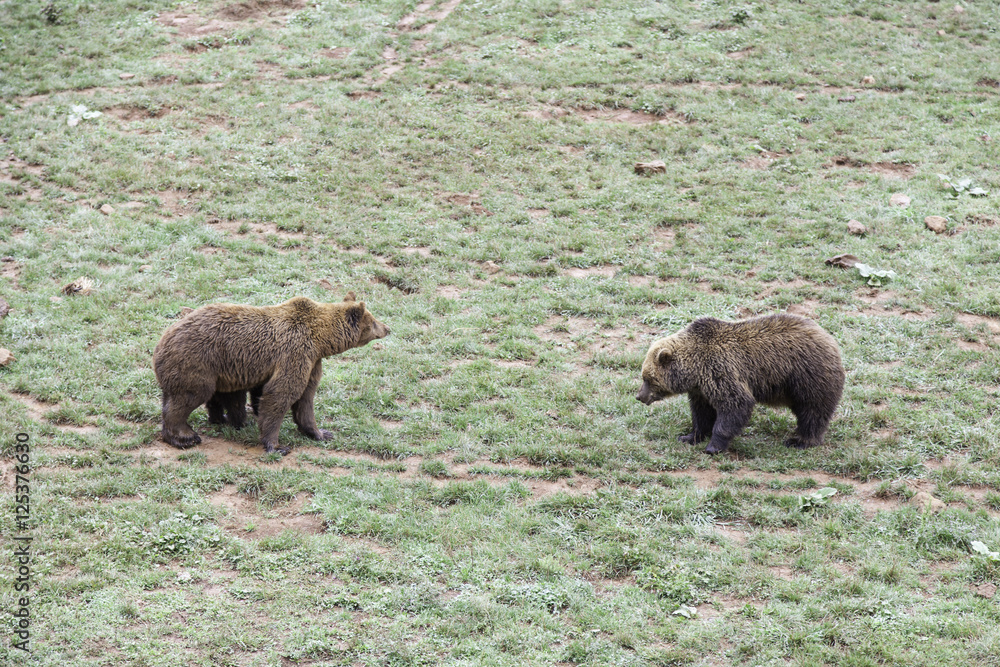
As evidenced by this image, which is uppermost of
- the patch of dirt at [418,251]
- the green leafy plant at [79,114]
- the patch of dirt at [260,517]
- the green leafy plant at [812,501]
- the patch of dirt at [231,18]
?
the patch of dirt at [231,18]

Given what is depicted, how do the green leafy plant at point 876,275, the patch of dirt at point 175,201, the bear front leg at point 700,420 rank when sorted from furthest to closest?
1. the patch of dirt at point 175,201
2. the green leafy plant at point 876,275
3. the bear front leg at point 700,420

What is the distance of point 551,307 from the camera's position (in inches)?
464

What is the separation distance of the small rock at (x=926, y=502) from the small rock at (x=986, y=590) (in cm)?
99

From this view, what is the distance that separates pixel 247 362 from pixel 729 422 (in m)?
4.79

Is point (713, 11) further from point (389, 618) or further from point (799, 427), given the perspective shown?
point (389, 618)

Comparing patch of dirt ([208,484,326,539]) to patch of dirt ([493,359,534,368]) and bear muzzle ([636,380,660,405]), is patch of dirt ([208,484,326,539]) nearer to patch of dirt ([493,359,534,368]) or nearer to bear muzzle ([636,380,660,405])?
patch of dirt ([493,359,534,368])

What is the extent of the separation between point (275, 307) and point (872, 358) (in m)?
6.85

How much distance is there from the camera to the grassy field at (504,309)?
21.8 ft

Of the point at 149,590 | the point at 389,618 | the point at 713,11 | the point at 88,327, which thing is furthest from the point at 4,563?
the point at 713,11

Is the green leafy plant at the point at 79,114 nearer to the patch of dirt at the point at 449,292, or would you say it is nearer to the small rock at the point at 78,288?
the small rock at the point at 78,288

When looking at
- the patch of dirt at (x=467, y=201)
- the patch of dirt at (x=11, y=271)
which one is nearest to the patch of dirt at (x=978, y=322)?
the patch of dirt at (x=467, y=201)

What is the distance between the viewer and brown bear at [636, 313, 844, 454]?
8883 millimetres

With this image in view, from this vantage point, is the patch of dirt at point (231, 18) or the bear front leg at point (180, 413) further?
the patch of dirt at point (231, 18)

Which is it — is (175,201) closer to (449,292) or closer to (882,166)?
(449,292)
